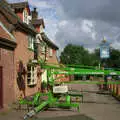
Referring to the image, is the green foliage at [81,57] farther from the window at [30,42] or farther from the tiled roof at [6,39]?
the tiled roof at [6,39]

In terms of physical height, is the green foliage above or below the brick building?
above

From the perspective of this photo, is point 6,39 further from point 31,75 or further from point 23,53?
point 31,75

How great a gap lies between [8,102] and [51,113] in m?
3.20

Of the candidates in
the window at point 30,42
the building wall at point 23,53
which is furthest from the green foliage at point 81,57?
the building wall at point 23,53

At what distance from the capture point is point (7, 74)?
14219 mm

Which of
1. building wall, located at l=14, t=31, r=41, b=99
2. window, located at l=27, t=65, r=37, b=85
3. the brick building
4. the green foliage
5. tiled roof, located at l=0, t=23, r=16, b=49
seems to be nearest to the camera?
tiled roof, located at l=0, t=23, r=16, b=49

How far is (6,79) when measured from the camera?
46.1 ft

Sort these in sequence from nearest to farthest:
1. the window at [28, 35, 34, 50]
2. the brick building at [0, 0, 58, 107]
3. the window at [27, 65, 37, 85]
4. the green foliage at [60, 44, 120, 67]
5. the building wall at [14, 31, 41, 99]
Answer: the brick building at [0, 0, 58, 107] → the building wall at [14, 31, 41, 99] → the window at [27, 65, 37, 85] → the window at [28, 35, 34, 50] → the green foliage at [60, 44, 120, 67]

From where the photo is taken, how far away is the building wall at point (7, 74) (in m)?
13.6

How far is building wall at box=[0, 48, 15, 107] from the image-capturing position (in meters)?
13.6

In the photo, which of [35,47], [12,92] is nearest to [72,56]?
[35,47]

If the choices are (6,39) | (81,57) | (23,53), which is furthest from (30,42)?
(81,57)

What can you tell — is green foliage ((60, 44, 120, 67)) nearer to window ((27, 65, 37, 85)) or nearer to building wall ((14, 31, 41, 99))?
window ((27, 65, 37, 85))

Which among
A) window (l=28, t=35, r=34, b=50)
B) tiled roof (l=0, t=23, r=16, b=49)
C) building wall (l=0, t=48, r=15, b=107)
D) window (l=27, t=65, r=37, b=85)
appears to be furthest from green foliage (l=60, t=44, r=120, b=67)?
building wall (l=0, t=48, r=15, b=107)
